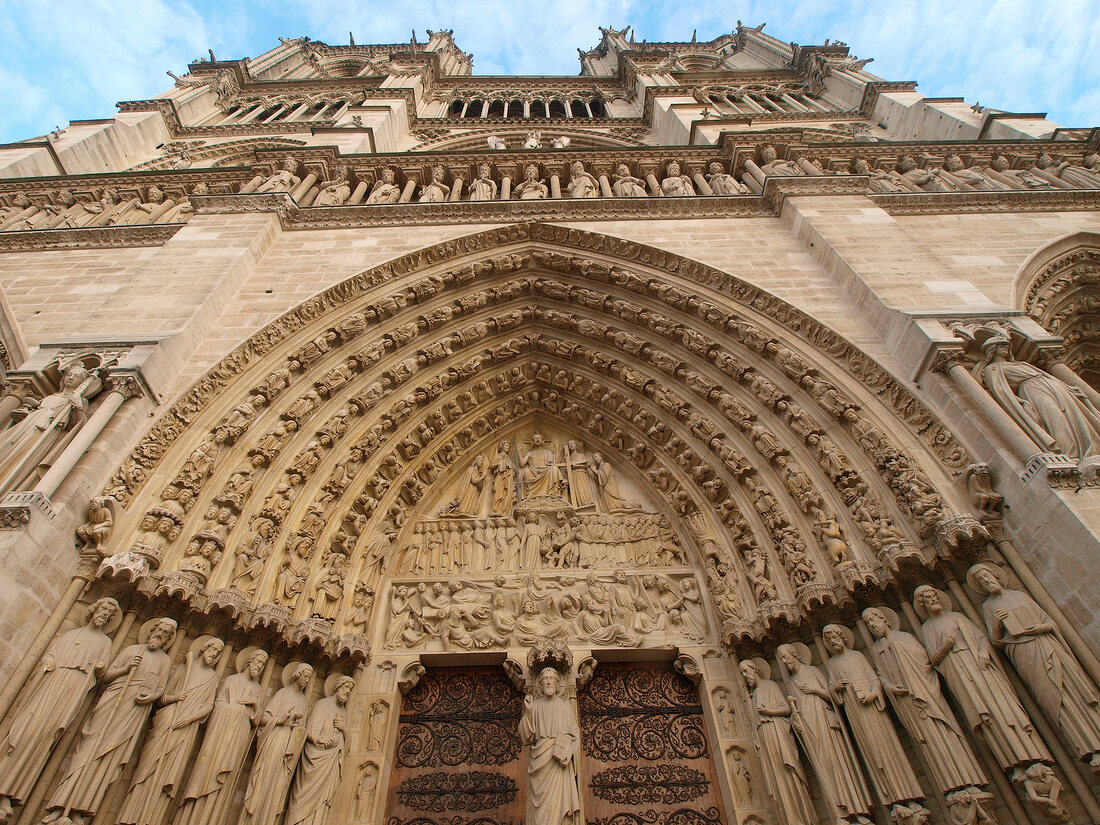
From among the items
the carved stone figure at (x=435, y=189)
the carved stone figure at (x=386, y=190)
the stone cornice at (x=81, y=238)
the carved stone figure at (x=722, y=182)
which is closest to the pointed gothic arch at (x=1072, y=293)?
the carved stone figure at (x=722, y=182)

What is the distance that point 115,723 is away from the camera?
3.92 meters

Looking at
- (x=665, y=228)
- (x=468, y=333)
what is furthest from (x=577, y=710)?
(x=665, y=228)

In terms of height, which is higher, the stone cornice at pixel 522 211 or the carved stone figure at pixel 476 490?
the stone cornice at pixel 522 211

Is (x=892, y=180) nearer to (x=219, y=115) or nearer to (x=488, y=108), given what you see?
(x=488, y=108)

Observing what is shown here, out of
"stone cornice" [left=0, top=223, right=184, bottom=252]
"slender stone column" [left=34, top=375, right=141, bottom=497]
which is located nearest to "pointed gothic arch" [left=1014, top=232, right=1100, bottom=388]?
"slender stone column" [left=34, top=375, right=141, bottom=497]

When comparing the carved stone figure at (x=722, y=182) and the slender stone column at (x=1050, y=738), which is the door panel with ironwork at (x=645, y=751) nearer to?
the slender stone column at (x=1050, y=738)

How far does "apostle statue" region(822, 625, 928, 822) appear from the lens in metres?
3.93

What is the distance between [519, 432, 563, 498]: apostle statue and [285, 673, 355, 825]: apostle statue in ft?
9.55

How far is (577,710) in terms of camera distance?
5.36m

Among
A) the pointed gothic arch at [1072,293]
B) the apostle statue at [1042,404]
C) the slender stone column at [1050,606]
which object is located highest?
the pointed gothic arch at [1072,293]

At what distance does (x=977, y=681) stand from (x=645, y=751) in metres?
2.55

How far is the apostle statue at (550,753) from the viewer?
14.4 ft

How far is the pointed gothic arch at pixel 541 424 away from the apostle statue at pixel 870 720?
14.5 inches

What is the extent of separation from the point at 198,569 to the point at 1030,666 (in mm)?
5611
